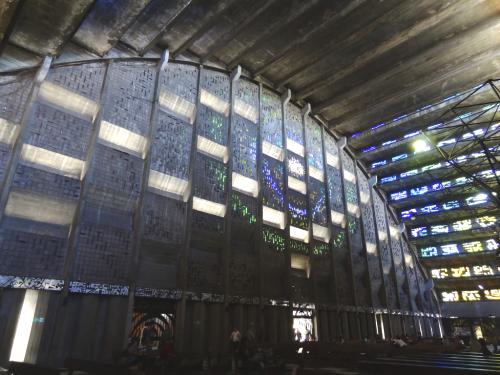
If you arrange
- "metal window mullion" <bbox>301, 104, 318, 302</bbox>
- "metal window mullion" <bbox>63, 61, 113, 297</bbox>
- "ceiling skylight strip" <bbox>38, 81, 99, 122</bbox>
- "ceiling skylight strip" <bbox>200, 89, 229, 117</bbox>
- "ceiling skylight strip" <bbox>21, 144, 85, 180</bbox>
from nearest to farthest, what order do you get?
"metal window mullion" <bbox>63, 61, 113, 297</bbox> < "ceiling skylight strip" <bbox>21, 144, 85, 180</bbox> < "ceiling skylight strip" <bbox>38, 81, 99, 122</bbox> < "ceiling skylight strip" <bbox>200, 89, 229, 117</bbox> < "metal window mullion" <bbox>301, 104, 318, 302</bbox>

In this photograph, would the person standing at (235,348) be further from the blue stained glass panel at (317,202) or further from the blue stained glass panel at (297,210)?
the blue stained glass panel at (317,202)

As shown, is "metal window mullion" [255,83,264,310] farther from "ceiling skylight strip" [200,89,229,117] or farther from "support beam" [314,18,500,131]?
"support beam" [314,18,500,131]

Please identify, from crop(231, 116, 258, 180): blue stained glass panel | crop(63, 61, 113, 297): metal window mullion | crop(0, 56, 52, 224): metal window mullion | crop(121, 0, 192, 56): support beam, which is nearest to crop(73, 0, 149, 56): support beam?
crop(63, 61, 113, 297): metal window mullion

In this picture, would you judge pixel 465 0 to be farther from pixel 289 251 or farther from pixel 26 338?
pixel 26 338

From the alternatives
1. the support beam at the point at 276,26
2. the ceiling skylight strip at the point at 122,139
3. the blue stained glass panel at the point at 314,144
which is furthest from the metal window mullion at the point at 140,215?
the blue stained glass panel at the point at 314,144

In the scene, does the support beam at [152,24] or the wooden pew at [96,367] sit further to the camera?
the support beam at [152,24]

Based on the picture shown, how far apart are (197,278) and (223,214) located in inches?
126

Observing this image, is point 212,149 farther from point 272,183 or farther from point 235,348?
point 235,348

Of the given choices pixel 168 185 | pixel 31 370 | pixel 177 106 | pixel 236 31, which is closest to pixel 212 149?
pixel 177 106

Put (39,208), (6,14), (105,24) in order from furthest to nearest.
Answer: (105,24) → (39,208) → (6,14)

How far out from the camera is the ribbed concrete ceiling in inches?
450

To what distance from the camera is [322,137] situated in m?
23.9

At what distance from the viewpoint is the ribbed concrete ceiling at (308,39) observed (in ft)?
37.5

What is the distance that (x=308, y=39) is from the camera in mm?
16328
